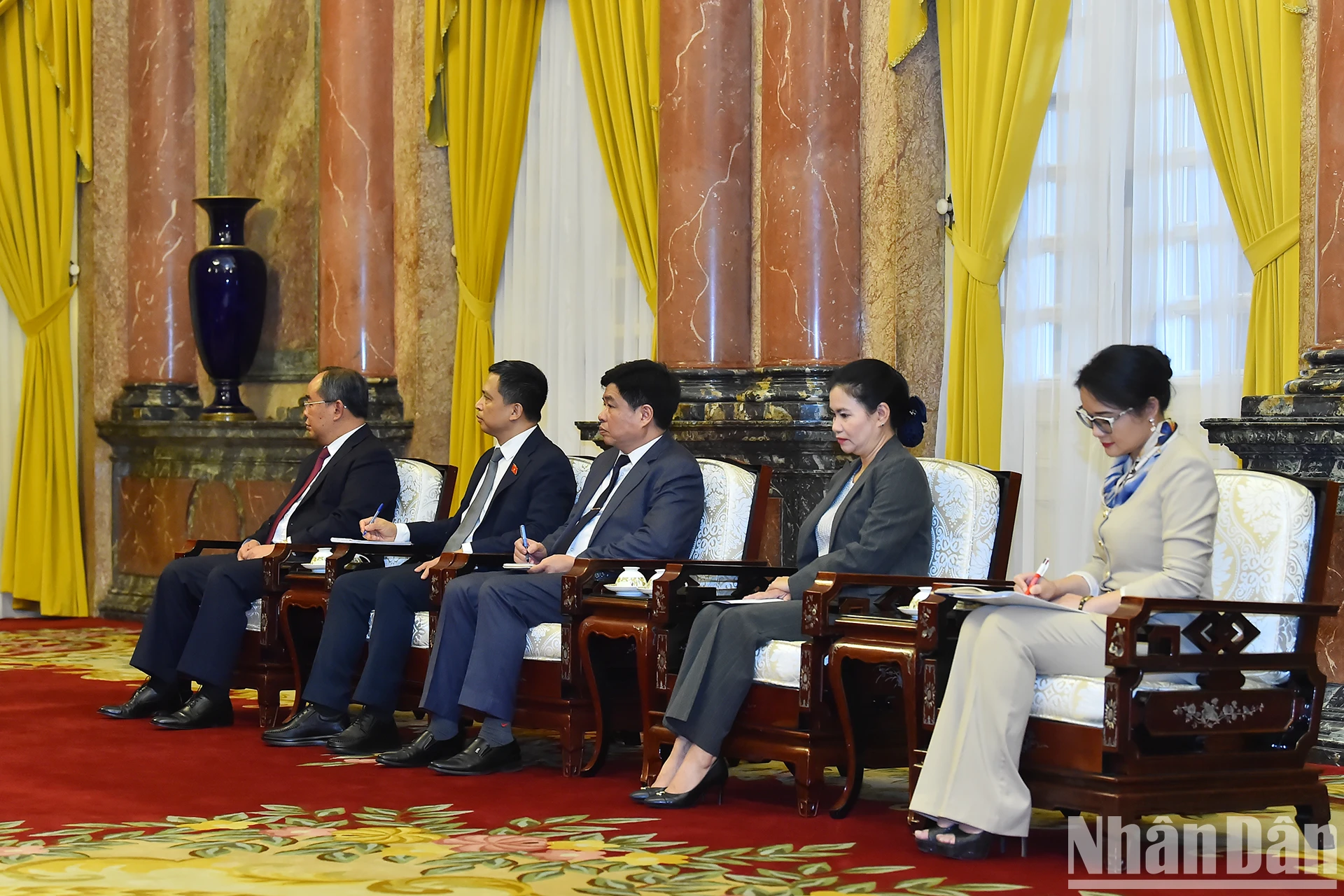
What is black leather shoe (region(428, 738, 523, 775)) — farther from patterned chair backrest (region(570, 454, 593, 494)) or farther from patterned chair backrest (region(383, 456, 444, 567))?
patterned chair backrest (region(383, 456, 444, 567))

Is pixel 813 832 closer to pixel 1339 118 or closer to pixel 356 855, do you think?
pixel 356 855

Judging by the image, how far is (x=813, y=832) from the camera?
162 inches

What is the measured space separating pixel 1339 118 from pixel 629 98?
11.9 feet

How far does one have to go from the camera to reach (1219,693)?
12.5 ft

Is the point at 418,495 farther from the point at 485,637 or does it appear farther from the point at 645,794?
the point at 645,794

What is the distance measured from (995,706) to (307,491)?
342 cm

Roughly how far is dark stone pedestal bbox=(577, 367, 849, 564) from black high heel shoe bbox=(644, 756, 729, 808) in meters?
2.23

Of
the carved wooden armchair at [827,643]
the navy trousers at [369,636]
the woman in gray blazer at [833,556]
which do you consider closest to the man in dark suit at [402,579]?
the navy trousers at [369,636]

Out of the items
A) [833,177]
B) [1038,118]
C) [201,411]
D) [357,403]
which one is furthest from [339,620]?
[201,411]

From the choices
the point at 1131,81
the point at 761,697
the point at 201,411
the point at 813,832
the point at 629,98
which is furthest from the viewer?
the point at 201,411

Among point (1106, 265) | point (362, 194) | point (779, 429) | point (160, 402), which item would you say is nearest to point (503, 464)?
point (779, 429)

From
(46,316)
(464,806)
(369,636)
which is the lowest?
(464,806)

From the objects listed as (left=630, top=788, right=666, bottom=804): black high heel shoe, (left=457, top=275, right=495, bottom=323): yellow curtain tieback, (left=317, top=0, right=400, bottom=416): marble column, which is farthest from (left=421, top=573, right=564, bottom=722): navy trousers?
(left=317, top=0, right=400, bottom=416): marble column

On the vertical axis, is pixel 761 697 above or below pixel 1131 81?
below
